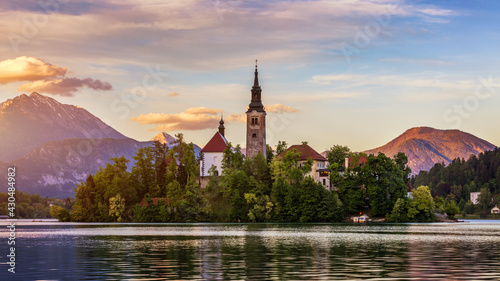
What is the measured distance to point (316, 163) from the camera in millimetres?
155250

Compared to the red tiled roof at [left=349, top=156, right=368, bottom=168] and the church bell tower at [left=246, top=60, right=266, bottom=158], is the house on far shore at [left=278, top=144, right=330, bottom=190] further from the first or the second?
the church bell tower at [left=246, top=60, right=266, bottom=158]

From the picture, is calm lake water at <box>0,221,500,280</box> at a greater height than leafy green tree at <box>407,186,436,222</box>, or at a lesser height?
Result: lesser

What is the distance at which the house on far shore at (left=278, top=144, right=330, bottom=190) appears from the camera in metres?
150

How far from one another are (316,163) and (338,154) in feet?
37.7

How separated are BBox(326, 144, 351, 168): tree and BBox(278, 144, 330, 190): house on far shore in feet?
9.00

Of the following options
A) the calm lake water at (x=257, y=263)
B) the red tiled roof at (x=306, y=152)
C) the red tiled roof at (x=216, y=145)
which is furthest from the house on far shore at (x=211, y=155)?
the calm lake water at (x=257, y=263)

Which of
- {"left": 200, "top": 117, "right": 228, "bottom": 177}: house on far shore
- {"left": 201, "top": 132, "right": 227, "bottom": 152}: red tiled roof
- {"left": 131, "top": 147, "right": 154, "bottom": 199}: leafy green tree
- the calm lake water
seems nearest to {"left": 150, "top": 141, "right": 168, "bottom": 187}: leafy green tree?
{"left": 131, "top": 147, "right": 154, "bottom": 199}: leafy green tree

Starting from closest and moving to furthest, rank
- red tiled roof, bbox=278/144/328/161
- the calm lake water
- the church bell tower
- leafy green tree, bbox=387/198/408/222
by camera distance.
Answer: the calm lake water < leafy green tree, bbox=387/198/408/222 < red tiled roof, bbox=278/144/328/161 < the church bell tower

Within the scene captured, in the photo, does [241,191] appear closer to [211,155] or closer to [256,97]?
[211,155]

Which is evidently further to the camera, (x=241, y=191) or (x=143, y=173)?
(x=143, y=173)

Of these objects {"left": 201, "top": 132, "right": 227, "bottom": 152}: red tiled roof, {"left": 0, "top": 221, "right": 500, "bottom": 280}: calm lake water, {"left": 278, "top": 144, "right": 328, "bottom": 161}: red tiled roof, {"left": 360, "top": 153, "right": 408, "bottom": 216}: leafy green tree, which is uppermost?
{"left": 201, "top": 132, "right": 227, "bottom": 152}: red tiled roof

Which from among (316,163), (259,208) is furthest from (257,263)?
(316,163)

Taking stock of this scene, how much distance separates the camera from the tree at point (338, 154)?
164m

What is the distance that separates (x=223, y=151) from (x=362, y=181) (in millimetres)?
35524
